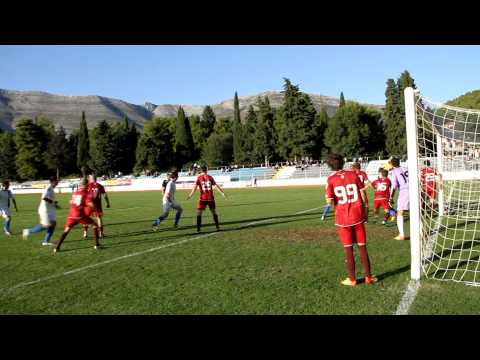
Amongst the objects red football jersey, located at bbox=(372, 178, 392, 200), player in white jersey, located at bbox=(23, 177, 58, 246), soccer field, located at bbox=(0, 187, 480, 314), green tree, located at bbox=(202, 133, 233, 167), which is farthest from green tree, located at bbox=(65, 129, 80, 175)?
red football jersey, located at bbox=(372, 178, 392, 200)

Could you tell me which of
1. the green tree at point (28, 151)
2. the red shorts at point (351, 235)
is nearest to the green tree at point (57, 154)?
the green tree at point (28, 151)

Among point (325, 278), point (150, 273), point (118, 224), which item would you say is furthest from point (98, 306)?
point (118, 224)

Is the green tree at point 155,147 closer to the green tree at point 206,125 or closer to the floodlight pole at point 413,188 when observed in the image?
the green tree at point 206,125

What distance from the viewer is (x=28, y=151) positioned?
2896 inches

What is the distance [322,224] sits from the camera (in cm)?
1244

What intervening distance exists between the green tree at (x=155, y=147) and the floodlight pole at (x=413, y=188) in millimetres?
66500

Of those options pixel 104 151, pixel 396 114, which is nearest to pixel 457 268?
pixel 396 114

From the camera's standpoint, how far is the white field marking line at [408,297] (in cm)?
468

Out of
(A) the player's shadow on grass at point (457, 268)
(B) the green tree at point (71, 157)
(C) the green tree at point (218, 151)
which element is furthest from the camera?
(B) the green tree at point (71, 157)

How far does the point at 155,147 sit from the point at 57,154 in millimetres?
18355

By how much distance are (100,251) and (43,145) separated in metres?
74.8

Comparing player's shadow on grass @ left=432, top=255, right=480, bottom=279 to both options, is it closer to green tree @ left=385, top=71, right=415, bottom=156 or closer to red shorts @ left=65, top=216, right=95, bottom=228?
red shorts @ left=65, top=216, right=95, bottom=228
